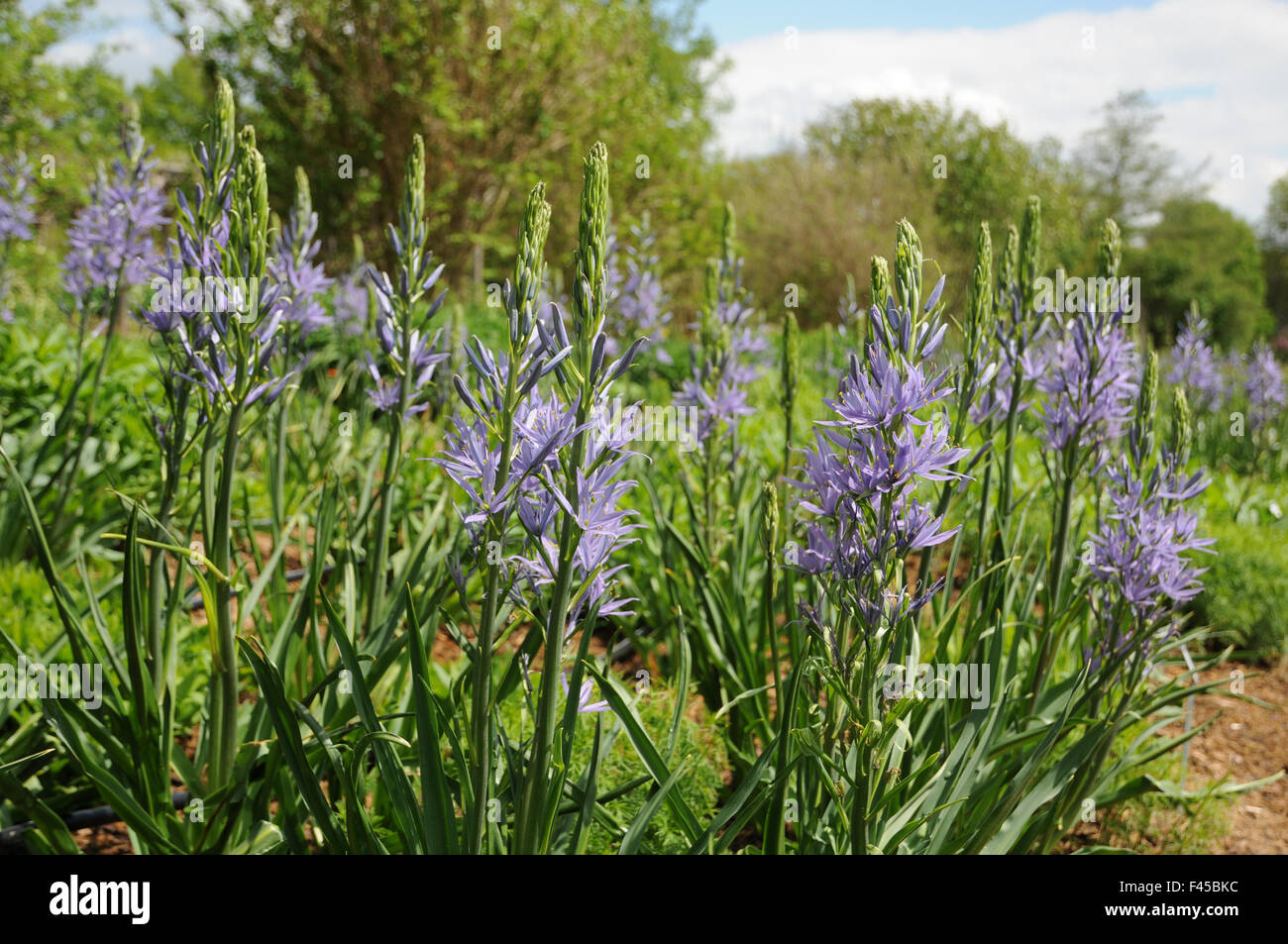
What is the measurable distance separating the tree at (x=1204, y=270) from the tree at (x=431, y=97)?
25.1 m

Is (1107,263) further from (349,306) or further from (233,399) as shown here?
(349,306)

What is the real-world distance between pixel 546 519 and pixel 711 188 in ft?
49.7

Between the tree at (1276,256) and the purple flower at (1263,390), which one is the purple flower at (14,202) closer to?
the purple flower at (1263,390)

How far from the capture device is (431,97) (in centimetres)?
1145

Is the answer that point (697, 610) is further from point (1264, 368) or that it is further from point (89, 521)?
point (1264, 368)

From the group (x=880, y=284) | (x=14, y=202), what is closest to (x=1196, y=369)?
(x=880, y=284)

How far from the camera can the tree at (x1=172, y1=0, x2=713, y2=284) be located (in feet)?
38.4

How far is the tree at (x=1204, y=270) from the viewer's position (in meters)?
33.3

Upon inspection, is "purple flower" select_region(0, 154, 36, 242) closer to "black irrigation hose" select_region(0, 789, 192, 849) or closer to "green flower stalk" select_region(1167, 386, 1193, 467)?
"black irrigation hose" select_region(0, 789, 192, 849)

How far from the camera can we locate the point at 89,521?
4285 millimetres

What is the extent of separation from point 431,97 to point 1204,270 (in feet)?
114

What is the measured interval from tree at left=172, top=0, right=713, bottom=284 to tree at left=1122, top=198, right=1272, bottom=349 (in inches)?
988
